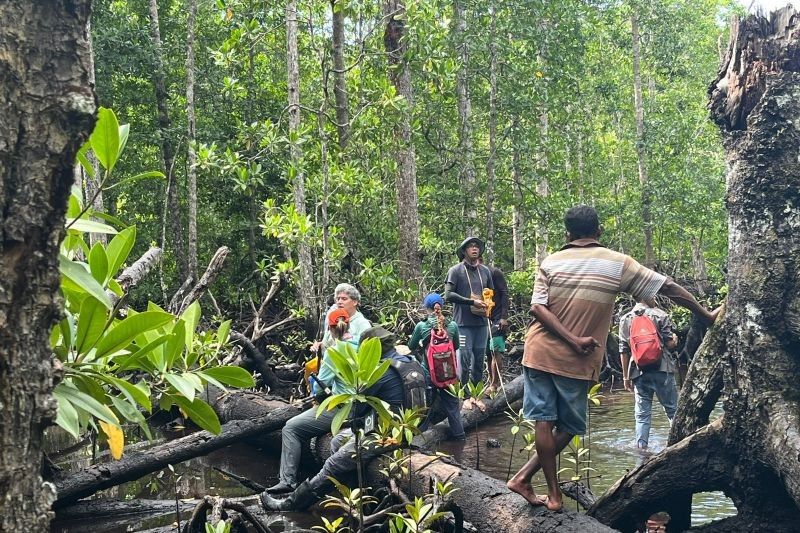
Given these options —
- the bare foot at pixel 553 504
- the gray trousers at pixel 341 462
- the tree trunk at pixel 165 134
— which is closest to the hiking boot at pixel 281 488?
the gray trousers at pixel 341 462

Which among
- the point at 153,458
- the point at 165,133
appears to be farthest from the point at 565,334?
the point at 165,133

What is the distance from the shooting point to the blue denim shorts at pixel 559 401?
15.3 feet

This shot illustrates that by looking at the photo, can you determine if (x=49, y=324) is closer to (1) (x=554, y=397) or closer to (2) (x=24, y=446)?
(2) (x=24, y=446)

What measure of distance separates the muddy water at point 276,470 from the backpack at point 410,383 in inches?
41.5

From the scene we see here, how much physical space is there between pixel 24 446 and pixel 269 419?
607 centimetres

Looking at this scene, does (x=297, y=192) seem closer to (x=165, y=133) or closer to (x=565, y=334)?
(x=165, y=133)

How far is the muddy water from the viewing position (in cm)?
609

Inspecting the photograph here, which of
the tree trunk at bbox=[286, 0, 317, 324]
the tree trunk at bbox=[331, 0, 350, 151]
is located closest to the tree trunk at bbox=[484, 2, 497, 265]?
the tree trunk at bbox=[331, 0, 350, 151]

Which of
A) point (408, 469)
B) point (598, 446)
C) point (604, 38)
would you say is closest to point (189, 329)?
point (408, 469)

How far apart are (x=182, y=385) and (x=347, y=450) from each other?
3612 millimetres

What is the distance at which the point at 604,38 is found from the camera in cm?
2688

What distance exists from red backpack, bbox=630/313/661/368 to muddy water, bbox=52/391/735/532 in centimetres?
101

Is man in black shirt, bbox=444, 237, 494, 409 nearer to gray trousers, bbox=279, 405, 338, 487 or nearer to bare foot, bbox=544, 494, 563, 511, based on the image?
gray trousers, bbox=279, 405, 338, 487

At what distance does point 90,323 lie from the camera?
2.32m
